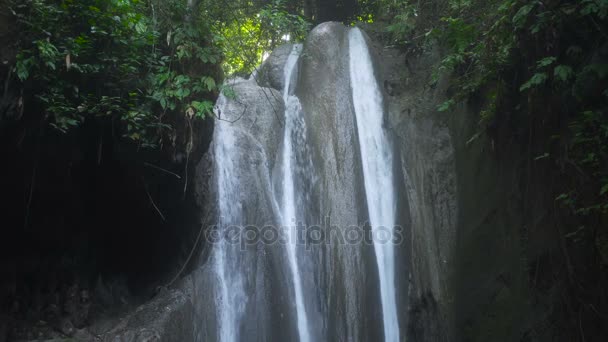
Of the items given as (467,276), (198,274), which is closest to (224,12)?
(198,274)

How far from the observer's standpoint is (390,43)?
1018 cm

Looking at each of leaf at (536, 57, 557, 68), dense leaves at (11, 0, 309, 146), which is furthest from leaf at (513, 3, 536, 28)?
dense leaves at (11, 0, 309, 146)

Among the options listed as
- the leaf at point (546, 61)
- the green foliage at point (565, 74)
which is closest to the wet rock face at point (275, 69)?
the green foliage at point (565, 74)

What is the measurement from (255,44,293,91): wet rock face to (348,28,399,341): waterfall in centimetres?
146

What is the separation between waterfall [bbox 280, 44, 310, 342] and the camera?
697 centimetres

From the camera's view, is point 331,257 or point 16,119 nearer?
point 16,119

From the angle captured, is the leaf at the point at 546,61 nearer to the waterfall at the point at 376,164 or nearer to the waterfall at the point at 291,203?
the waterfall at the point at 376,164

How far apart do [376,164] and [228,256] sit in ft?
10.3

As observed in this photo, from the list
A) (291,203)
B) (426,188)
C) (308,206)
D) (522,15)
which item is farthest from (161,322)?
(522,15)

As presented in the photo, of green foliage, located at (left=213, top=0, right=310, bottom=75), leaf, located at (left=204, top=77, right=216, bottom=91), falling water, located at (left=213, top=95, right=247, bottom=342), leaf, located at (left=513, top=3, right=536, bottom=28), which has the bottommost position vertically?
falling water, located at (left=213, top=95, right=247, bottom=342)

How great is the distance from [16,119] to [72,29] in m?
1.14

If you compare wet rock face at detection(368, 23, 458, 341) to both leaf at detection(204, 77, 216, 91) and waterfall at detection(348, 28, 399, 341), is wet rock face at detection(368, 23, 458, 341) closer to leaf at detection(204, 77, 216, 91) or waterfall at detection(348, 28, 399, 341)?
waterfall at detection(348, 28, 399, 341)

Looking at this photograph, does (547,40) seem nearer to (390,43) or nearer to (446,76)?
(446,76)

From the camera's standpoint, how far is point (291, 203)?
7.71m
